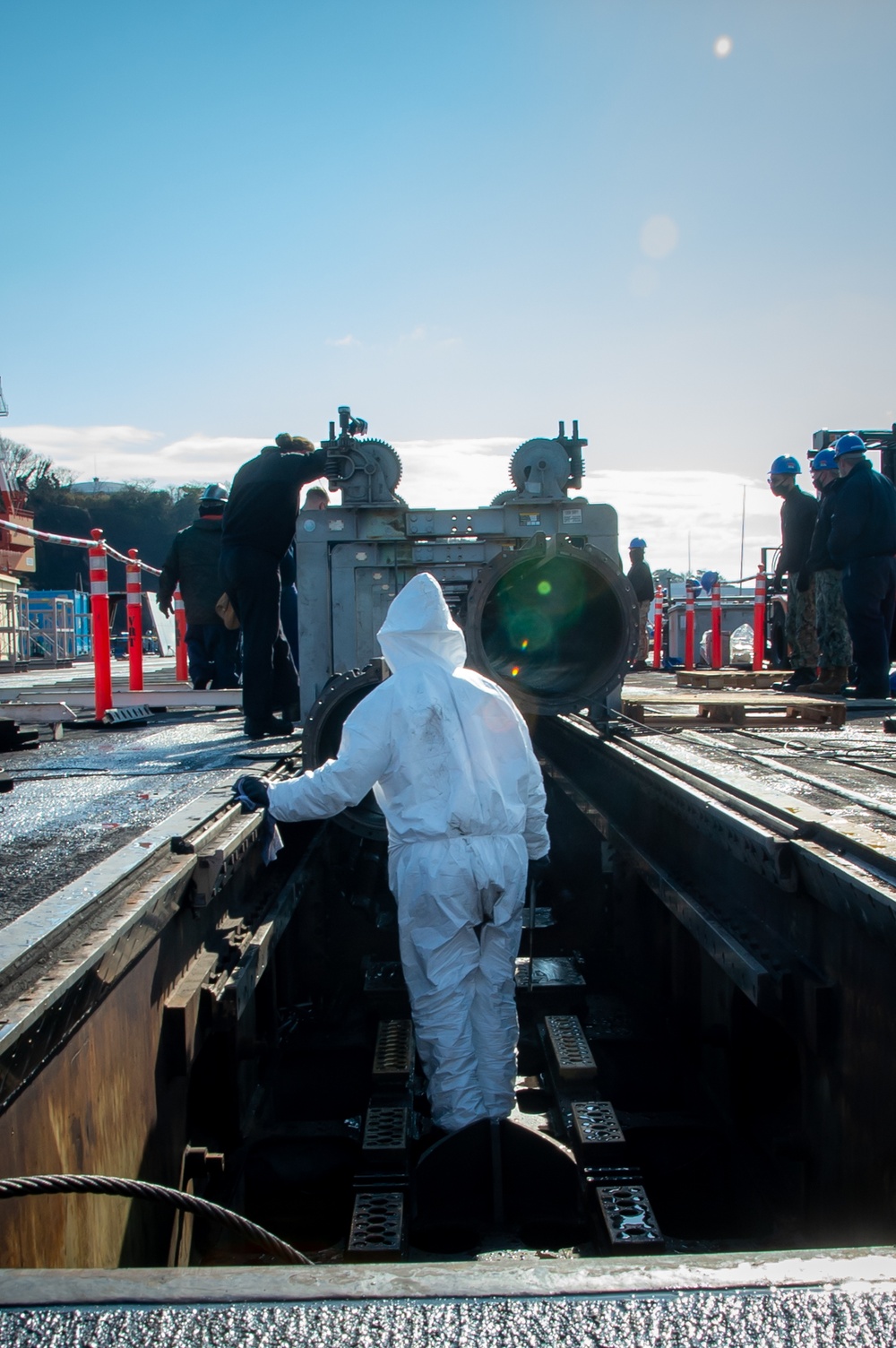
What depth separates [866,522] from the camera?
8.05m

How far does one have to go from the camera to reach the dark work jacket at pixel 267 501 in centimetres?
623

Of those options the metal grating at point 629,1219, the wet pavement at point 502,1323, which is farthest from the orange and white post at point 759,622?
the wet pavement at point 502,1323

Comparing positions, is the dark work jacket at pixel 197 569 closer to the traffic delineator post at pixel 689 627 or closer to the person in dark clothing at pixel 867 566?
the person in dark clothing at pixel 867 566

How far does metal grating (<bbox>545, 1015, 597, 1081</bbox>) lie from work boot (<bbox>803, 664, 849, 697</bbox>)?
14.3 ft

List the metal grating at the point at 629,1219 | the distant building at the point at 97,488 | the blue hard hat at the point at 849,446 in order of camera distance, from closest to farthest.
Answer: the metal grating at the point at 629,1219, the blue hard hat at the point at 849,446, the distant building at the point at 97,488

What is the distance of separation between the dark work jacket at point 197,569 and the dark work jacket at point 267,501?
348cm

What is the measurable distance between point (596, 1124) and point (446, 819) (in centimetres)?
104

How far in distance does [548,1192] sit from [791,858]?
53.1 inches

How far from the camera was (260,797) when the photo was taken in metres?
3.63

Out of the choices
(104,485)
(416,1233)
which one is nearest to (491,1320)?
(416,1233)

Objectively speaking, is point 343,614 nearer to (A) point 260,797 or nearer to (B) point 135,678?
(A) point 260,797

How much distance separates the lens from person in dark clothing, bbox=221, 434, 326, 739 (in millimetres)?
6203

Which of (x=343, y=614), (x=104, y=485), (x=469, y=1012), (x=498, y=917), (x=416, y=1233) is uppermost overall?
(x=104, y=485)

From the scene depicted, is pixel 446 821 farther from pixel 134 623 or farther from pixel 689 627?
pixel 689 627
